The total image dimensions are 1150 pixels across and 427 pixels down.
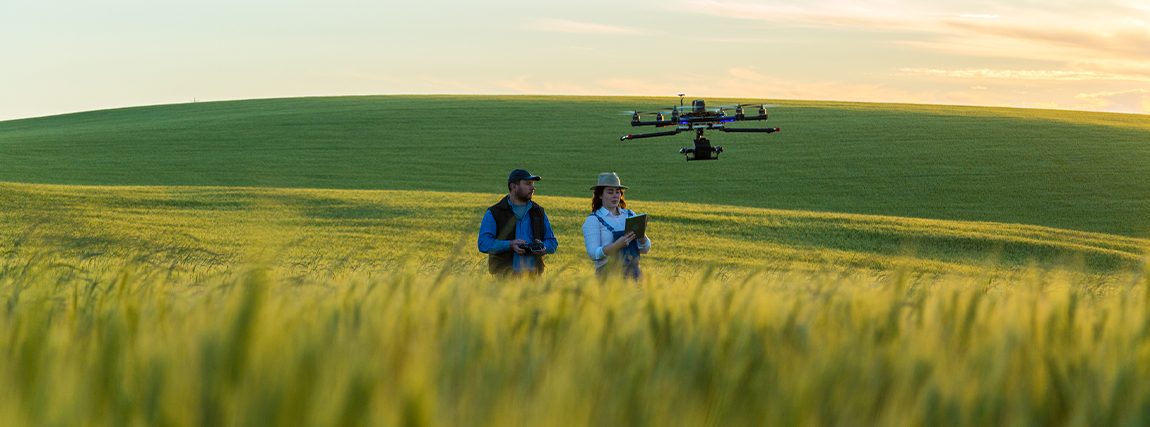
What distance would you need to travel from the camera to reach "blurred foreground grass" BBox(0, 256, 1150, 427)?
1.01m

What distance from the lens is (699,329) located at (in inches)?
62.1

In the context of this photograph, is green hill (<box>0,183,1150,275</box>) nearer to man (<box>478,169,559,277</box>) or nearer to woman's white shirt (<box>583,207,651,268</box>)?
man (<box>478,169,559,277</box>)

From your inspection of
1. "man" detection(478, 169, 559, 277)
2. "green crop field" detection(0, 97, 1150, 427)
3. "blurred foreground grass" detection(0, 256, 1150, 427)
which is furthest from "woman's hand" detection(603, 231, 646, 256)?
"blurred foreground grass" detection(0, 256, 1150, 427)

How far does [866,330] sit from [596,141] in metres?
47.5

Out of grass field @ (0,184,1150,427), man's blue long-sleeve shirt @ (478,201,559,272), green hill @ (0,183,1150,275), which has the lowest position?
green hill @ (0,183,1150,275)

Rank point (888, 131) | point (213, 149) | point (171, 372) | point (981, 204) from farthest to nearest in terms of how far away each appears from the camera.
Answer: point (888, 131) < point (213, 149) < point (981, 204) < point (171, 372)

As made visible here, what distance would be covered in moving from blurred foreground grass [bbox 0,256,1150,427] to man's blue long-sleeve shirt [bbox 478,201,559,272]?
415cm

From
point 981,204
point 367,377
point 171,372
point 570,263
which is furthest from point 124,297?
point 981,204

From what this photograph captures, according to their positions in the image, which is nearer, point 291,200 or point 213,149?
point 291,200

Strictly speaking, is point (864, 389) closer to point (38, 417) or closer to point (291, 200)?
point (291, 200)

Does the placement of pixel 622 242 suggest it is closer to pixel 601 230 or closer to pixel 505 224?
pixel 601 230

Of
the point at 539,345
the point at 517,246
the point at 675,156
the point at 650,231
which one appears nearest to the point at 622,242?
the point at 517,246

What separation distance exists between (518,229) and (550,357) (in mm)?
5272

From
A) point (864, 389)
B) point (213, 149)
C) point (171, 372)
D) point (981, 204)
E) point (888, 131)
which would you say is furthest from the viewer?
point (888, 131)
